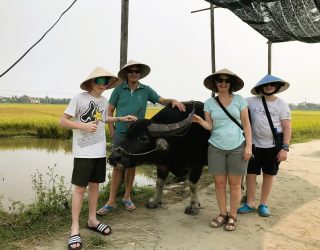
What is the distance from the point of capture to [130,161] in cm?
383

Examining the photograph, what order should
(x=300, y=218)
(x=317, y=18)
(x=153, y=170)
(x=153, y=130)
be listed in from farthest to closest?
(x=153, y=170) → (x=317, y=18) → (x=300, y=218) → (x=153, y=130)

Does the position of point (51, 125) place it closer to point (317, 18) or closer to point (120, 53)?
point (120, 53)

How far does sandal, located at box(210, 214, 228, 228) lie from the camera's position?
3809 mm

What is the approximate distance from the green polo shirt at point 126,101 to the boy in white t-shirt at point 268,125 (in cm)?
126

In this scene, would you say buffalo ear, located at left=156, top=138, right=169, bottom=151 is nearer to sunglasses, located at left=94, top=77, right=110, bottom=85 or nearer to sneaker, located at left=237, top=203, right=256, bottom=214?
sunglasses, located at left=94, top=77, right=110, bottom=85

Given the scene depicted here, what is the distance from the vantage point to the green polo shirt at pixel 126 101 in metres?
4.06

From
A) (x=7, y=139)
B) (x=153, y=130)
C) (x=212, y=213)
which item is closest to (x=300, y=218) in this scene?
(x=212, y=213)

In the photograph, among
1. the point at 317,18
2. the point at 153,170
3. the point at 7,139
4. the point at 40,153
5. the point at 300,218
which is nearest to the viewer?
the point at 300,218

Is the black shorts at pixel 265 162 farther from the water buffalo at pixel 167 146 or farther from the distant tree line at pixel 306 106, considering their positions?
the distant tree line at pixel 306 106

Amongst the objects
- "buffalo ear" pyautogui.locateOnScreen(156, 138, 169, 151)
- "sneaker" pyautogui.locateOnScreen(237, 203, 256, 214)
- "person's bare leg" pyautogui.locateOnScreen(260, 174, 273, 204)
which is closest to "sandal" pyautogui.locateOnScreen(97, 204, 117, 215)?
"buffalo ear" pyautogui.locateOnScreen(156, 138, 169, 151)

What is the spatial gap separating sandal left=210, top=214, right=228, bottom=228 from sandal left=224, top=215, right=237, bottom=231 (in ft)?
0.31

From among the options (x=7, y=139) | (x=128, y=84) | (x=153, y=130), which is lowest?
(x=7, y=139)

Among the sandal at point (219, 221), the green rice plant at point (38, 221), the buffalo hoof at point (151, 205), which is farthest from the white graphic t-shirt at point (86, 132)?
the sandal at point (219, 221)

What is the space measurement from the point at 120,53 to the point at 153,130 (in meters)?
1.69
